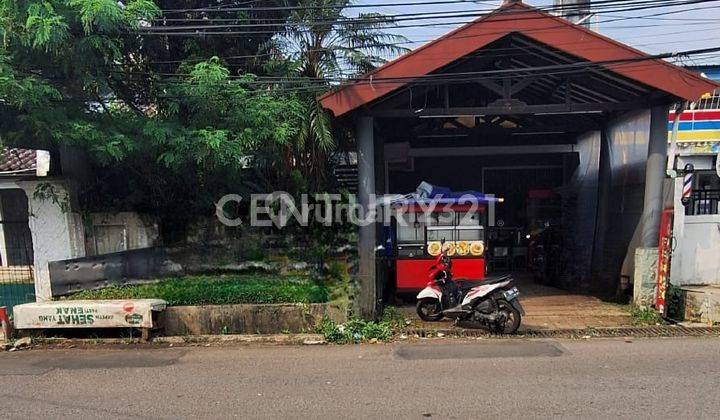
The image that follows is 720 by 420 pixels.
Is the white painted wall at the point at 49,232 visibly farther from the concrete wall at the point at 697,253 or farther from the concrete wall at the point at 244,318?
the concrete wall at the point at 697,253

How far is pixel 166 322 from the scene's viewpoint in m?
7.43

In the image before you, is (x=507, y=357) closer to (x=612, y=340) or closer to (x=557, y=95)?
(x=612, y=340)

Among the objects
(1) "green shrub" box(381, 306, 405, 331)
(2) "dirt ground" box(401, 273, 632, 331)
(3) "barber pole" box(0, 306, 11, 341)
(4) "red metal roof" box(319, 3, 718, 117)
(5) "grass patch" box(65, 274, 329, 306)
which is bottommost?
(2) "dirt ground" box(401, 273, 632, 331)

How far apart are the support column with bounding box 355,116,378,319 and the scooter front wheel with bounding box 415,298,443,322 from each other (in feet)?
2.51

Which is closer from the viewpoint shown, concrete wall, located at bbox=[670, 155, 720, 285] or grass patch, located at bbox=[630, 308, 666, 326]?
grass patch, located at bbox=[630, 308, 666, 326]

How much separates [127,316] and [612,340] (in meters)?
7.11

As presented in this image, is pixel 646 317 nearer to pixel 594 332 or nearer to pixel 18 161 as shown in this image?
pixel 594 332

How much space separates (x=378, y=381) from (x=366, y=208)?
11.0 feet

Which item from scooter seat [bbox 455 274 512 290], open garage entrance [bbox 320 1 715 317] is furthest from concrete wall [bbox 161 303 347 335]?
scooter seat [bbox 455 274 512 290]

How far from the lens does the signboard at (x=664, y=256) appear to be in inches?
299

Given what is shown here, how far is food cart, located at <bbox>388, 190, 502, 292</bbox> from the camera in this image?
897 centimetres

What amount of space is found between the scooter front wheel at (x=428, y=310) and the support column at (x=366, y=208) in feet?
2.51

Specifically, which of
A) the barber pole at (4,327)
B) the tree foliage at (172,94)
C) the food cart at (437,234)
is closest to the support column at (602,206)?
the food cart at (437,234)

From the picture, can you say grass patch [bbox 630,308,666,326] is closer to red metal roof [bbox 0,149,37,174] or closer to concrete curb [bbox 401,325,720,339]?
concrete curb [bbox 401,325,720,339]
